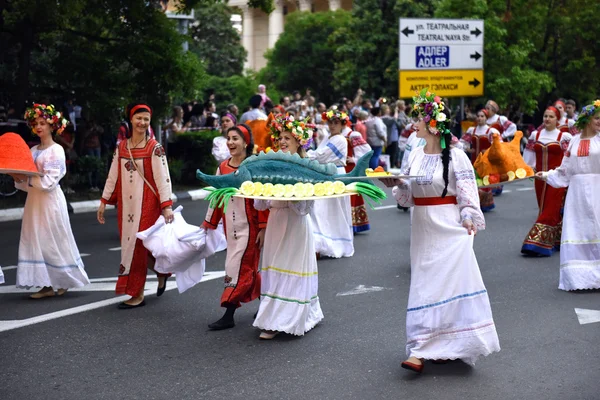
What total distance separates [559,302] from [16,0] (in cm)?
1091

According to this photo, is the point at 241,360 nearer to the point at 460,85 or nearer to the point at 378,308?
the point at 378,308

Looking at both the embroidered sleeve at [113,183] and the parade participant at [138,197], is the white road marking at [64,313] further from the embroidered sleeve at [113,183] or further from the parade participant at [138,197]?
the embroidered sleeve at [113,183]

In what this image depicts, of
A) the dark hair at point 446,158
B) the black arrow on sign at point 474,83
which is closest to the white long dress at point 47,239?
the dark hair at point 446,158

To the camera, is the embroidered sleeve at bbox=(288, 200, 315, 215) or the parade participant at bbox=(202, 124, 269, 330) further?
the parade participant at bbox=(202, 124, 269, 330)

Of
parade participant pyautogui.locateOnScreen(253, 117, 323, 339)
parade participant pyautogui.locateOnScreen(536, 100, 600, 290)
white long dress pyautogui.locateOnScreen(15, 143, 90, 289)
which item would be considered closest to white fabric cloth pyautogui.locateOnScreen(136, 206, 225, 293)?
parade participant pyautogui.locateOnScreen(253, 117, 323, 339)

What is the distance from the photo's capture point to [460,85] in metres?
22.2

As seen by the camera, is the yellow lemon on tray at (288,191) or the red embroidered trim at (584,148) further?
the red embroidered trim at (584,148)

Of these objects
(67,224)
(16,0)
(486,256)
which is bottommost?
(486,256)

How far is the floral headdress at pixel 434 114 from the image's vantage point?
21.9 feet

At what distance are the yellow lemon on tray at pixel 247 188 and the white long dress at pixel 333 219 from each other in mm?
4791

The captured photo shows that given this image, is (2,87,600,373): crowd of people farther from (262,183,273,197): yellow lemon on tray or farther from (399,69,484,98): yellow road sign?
(399,69,484,98): yellow road sign

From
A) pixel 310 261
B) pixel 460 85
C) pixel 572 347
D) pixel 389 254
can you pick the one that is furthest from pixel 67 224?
pixel 460 85

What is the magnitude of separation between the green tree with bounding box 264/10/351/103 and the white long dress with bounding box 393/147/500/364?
48.7 meters

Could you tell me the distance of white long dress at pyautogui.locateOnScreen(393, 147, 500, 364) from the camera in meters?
6.54
